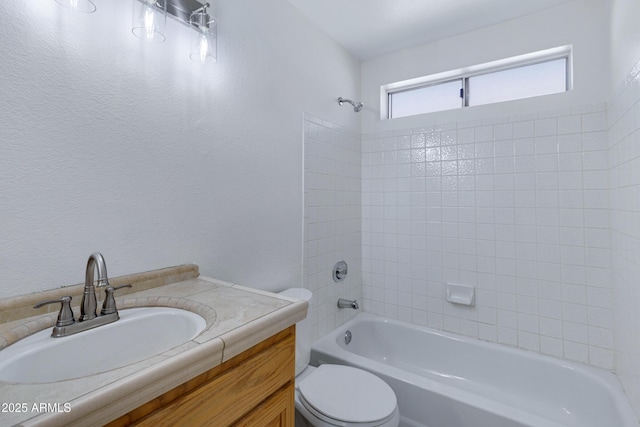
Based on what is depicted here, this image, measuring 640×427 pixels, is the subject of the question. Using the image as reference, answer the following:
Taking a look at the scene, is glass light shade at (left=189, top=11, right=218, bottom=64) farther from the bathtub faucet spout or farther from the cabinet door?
the bathtub faucet spout

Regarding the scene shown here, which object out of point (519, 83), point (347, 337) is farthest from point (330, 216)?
point (519, 83)

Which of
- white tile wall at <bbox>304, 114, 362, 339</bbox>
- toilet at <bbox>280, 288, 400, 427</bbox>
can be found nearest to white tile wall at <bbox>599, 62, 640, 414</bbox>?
toilet at <bbox>280, 288, 400, 427</bbox>

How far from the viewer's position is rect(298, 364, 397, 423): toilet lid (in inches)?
49.2

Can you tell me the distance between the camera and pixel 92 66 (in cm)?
98

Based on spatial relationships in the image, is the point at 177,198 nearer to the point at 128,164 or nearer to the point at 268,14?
the point at 128,164

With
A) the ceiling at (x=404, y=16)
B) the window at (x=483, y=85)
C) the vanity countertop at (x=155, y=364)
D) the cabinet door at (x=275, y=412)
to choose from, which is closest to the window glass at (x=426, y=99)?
the window at (x=483, y=85)

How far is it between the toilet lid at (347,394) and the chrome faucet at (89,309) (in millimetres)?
933

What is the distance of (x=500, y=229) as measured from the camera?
2.04m

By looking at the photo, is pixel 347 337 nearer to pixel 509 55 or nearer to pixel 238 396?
pixel 238 396

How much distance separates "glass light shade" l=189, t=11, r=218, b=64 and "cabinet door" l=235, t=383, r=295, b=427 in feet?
4.31

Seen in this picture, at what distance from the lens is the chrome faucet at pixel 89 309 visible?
0.75m

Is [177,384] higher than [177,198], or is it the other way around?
[177,198]

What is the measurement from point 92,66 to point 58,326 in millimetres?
806

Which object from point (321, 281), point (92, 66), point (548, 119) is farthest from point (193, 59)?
point (548, 119)
